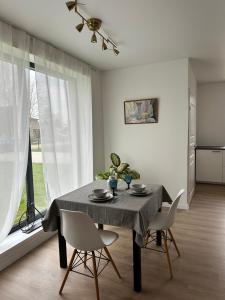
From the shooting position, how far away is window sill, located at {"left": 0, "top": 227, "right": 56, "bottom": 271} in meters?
2.37

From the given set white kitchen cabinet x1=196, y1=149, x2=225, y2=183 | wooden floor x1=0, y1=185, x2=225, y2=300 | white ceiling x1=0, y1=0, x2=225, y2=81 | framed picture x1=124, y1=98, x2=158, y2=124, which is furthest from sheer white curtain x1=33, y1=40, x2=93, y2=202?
white kitchen cabinet x1=196, y1=149, x2=225, y2=183

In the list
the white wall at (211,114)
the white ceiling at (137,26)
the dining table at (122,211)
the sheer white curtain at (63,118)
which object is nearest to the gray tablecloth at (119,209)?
the dining table at (122,211)

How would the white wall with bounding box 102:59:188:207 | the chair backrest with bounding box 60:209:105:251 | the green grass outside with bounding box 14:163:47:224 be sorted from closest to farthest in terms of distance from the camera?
1. the chair backrest with bounding box 60:209:105:251
2. the green grass outside with bounding box 14:163:47:224
3. the white wall with bounding box 102:59:188:207

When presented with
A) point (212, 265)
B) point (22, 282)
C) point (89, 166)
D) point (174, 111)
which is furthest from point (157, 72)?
point (22, 282)

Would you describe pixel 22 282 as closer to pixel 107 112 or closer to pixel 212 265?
pixel 212 265

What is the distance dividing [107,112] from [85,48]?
148 centimetres

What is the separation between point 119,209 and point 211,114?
4756 mm

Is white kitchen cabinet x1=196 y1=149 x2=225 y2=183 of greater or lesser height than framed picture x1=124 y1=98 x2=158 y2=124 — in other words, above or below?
below

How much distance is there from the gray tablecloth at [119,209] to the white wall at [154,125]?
1.57 metres

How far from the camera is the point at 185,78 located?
367cm

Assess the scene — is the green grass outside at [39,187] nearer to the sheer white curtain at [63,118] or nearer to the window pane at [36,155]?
the window pane at [36,155]

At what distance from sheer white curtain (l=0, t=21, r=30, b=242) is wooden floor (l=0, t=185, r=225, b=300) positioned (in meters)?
0.51

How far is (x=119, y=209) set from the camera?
1.94 m

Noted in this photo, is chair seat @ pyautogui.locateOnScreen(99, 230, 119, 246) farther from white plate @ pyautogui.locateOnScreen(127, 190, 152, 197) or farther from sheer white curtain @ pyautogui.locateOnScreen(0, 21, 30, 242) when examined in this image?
sheer white curtain @ pyautogui.locateOnScreen(0, 21, 30, 242)
